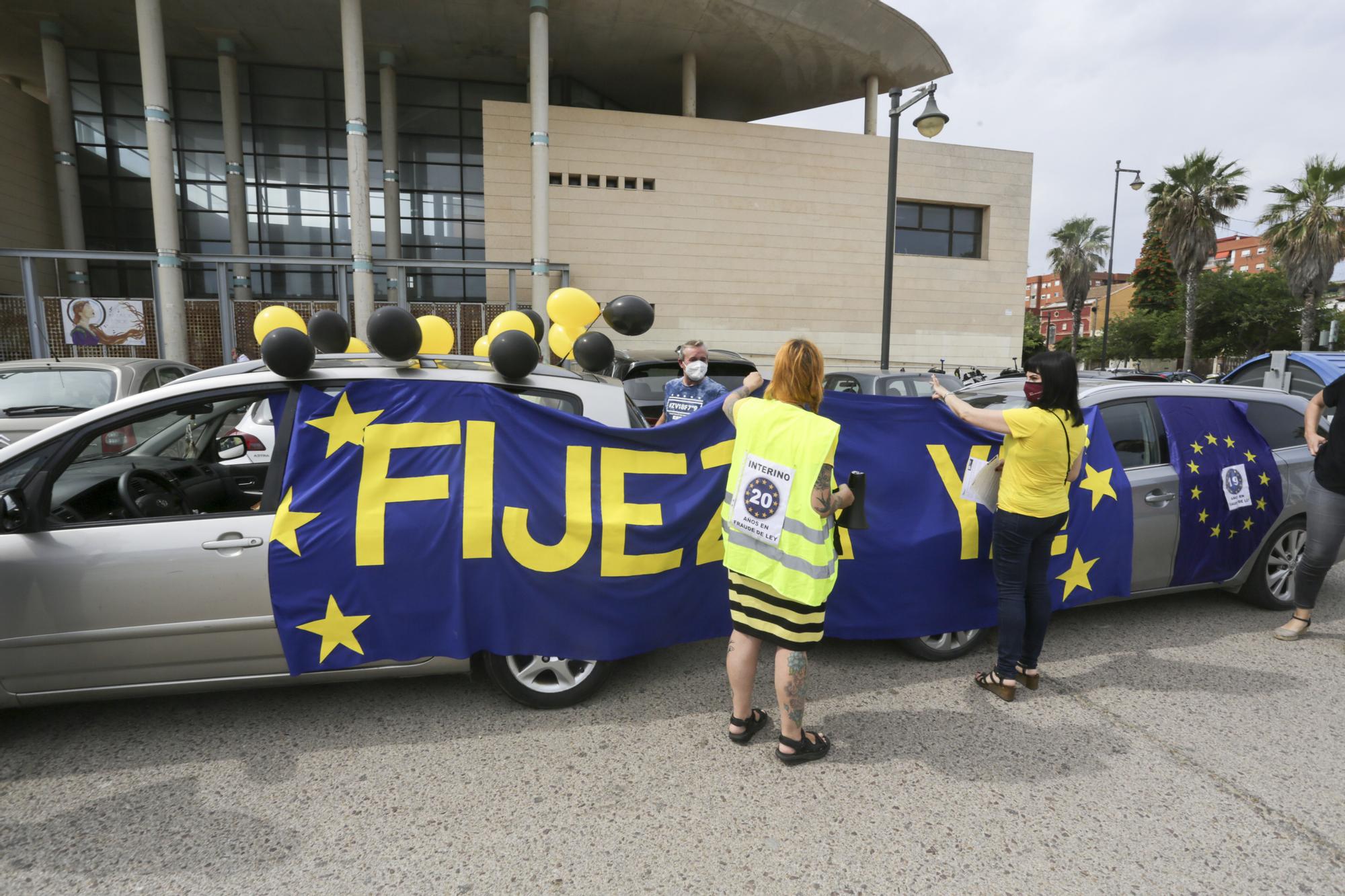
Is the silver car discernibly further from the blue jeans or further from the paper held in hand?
the paper held in hand

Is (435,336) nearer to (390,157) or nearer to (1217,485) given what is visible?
(1217,485)

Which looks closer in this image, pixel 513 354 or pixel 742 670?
pixel 742 670

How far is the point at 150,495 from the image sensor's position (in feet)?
11.4

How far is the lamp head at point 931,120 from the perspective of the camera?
451 inches

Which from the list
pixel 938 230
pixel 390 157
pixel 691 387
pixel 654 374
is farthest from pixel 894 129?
pixel 390 157

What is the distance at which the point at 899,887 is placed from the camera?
2281 mm

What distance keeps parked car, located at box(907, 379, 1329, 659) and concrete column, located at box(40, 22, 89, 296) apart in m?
27.5

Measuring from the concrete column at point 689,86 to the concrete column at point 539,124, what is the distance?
4955 mm

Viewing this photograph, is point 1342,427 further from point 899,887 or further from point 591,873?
point 591,873

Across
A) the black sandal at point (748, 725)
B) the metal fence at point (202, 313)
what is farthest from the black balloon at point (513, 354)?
the metal fence at point (202, 313)

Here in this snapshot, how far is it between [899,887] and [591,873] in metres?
1.03

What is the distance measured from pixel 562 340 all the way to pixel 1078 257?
191ft

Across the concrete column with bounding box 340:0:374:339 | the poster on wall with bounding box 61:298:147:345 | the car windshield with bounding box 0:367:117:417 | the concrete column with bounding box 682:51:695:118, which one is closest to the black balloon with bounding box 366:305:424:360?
the car windshield with bounding box 0:367:117:417

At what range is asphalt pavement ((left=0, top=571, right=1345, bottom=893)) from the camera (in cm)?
234
